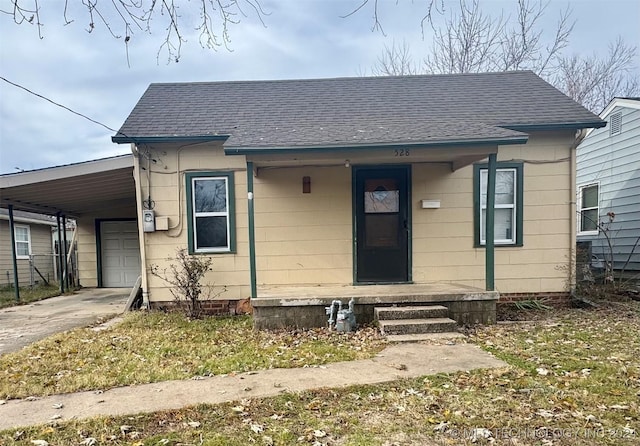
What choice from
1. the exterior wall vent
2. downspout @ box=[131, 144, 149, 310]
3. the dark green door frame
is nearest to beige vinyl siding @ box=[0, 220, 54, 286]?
downspout @ box=[131, 144, 149, 310]

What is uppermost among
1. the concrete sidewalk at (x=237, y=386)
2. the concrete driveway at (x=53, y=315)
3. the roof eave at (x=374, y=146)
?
the roof eave at (x=374, y=146)

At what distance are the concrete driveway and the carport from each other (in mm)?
1398

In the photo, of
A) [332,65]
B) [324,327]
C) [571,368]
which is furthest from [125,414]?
[332,65]

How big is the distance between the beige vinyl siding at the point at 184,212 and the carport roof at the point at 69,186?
2.96 feet

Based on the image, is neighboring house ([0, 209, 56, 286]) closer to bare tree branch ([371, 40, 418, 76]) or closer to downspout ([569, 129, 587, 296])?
downspout ([569, 129, 587, 296])

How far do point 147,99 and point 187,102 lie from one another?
0.84m

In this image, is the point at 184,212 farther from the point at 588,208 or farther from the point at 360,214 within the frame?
the point at 588,208

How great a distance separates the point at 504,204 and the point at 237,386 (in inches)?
217

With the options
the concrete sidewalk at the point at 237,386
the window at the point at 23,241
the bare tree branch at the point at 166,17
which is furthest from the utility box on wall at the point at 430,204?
the window at the point at 23,241

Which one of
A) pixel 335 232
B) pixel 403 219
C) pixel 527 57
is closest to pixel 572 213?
pixel 403 219

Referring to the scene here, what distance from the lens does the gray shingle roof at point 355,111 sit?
5.41m

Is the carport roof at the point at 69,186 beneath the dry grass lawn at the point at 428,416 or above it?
above

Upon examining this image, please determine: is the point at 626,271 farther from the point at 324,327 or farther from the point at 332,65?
the point at 332,65

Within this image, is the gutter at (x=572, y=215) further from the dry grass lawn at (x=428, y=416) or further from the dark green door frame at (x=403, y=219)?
the dry grass lawn at (x=428, y=416)
